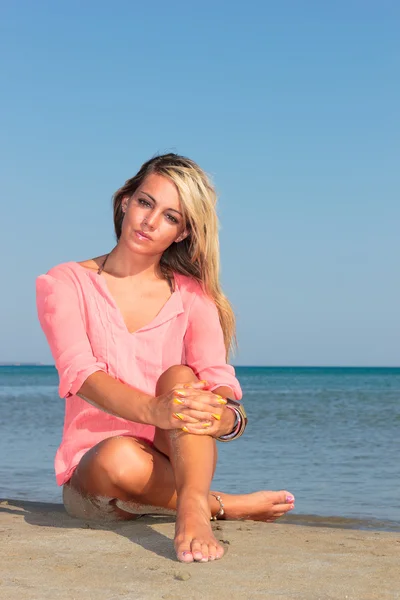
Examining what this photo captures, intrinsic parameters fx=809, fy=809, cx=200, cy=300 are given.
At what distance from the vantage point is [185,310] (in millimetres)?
3725

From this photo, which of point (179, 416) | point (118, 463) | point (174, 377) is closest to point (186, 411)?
point (179, 416)

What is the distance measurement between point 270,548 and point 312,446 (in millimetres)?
6180

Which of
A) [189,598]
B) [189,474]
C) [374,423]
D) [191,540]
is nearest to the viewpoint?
[189,598]

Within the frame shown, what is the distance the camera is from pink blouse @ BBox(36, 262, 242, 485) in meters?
3.34

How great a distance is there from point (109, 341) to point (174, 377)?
0.42 metres

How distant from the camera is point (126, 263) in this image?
147 inches

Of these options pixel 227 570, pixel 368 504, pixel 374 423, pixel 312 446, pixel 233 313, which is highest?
pixel 233 313

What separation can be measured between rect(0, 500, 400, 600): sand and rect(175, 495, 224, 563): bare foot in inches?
1.6

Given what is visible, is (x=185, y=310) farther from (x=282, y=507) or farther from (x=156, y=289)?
(x=282, y=507)

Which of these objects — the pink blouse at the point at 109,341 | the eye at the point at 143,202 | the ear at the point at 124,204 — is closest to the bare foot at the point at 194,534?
the pink blouse at the point at 109,341

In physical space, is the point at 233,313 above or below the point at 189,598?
above

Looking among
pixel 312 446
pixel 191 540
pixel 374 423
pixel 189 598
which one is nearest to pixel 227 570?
pixel 191 540

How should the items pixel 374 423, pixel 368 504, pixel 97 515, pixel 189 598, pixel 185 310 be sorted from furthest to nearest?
1. pixel 374 423
2. pixel 368 504
3. pixel 185 310
4. pixel 97 515
5. pixel 189 598

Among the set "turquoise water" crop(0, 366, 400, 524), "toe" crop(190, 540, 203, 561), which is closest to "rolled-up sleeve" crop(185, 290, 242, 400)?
"toe" crop(190, 540, 203, 561)
